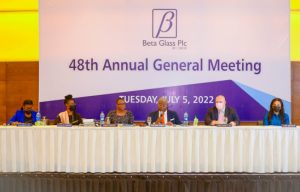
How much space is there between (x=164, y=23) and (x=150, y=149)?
270 centimetres

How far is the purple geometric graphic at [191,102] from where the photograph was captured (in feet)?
21.5

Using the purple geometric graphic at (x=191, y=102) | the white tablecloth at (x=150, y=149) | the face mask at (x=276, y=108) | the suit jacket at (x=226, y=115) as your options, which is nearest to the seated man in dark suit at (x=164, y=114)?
the suit jacket at (x=226, y=115)

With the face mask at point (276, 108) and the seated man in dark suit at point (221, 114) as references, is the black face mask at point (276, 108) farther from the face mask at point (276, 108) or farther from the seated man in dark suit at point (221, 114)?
the seated man in dark suit at point (221, 114)

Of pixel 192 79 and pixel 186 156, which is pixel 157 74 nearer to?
pixel 192 79

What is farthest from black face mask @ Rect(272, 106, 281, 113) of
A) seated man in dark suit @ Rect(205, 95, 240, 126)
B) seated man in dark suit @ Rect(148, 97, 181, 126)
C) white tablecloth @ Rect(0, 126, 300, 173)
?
seated man in dark suit @ Rect(148, 97, 181, 126)

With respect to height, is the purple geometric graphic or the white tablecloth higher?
the purple geometric graphic

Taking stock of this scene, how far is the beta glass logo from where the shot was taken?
645 cm

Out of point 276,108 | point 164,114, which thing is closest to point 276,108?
point 276,108

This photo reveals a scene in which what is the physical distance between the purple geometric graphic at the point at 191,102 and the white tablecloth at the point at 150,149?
2.18 m

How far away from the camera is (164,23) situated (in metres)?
6.46

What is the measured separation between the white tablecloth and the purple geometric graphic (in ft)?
7.15

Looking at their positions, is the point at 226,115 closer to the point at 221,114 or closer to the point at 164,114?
the point at 221,114

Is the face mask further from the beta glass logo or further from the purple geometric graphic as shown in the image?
the beta glass logo

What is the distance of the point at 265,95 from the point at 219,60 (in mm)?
922
